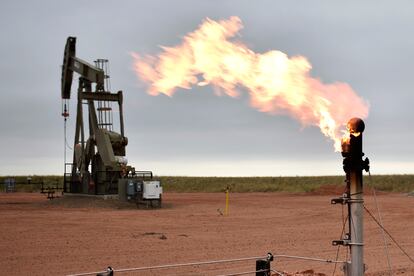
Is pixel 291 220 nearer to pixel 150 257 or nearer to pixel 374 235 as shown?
pixel 374 235

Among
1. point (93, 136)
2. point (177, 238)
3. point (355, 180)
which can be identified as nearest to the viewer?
point (355, 180)

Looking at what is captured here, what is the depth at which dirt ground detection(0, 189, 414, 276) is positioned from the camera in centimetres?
1753

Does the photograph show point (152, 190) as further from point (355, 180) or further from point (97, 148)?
point (355, 180)

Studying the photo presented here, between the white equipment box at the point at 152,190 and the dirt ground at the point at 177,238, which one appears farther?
the white equipment box at the point at 152,190

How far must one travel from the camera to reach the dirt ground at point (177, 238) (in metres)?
17.5

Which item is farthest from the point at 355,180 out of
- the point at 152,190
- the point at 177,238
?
the point at 152,190

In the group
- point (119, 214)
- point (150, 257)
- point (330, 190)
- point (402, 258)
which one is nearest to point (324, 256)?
point (402, 258)

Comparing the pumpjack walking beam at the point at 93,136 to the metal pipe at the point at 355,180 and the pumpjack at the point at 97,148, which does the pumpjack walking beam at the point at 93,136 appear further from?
the metal pipe at the point at 355,180

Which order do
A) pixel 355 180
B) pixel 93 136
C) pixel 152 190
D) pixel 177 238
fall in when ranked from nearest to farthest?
pixel 355 180
pixel 177 238
pixel 152 190
pixel 93 136

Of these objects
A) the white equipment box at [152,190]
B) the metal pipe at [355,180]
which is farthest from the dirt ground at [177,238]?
the metal pipe at [355,180]

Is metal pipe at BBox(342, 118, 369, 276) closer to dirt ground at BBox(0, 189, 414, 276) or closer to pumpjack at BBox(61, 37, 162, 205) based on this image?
dirt ground at BBox(0, 189, 414, 276)

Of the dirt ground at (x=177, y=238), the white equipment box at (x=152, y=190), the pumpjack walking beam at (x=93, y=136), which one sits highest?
the pumpjack walking beam at (x=93, y=136)

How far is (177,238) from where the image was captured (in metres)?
24.3

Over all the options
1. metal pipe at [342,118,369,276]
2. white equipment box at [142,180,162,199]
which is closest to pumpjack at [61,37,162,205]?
white equipment box at [142,180,162,199]
